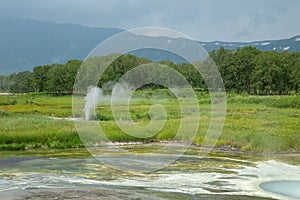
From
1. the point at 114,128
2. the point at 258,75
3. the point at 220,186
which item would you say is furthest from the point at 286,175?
the point at 258,75

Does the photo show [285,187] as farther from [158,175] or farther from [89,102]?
[89,102]

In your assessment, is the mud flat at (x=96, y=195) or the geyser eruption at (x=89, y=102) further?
the geyser eruption at (x=89, y=102)

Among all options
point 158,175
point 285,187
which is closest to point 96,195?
point 158,175

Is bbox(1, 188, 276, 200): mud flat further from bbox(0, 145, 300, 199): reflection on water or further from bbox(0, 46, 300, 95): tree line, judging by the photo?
bbox(0, 46, 300, 95): tree line

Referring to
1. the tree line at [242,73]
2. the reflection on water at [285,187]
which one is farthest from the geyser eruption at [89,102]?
the reflection on water at [285,187]

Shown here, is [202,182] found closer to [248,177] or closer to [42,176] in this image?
[248,177]

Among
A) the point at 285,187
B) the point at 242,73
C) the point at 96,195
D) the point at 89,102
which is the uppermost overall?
the point at 242,73

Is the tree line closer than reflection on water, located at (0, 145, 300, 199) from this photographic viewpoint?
No

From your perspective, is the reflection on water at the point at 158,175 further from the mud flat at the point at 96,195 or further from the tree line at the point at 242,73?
the tree line at the point at 242,73

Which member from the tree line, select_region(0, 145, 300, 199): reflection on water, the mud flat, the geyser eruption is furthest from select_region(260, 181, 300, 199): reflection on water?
the tree line

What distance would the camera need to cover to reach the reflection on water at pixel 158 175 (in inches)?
693

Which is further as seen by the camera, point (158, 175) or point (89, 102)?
point (89, 102)

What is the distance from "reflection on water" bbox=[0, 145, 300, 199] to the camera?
17609 mm

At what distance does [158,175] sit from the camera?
20.7 metres
